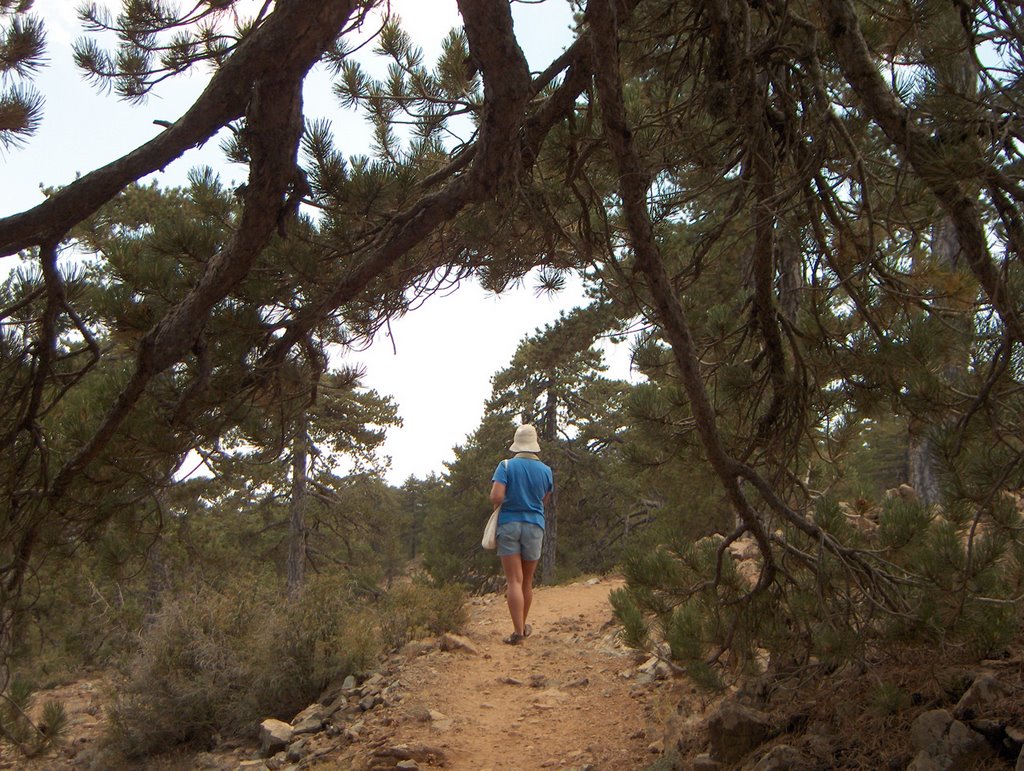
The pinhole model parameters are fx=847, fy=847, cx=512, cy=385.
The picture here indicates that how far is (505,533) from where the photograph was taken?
5.98 meters

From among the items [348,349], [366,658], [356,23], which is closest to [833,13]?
[356,23]

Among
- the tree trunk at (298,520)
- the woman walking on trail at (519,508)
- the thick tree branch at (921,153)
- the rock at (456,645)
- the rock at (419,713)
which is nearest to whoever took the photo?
the thick tree branch at (921,153)

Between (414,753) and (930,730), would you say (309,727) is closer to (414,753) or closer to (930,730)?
(414,753)

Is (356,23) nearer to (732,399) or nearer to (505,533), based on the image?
(732,399)

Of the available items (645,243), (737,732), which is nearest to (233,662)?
(737,732)

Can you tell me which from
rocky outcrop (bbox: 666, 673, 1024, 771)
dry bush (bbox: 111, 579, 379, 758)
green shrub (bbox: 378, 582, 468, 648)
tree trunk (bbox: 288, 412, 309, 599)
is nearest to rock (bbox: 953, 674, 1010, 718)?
rocky outcrop (bbox: 666, 673, 1024, 771)

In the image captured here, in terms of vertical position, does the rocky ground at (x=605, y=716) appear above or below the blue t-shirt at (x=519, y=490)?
below

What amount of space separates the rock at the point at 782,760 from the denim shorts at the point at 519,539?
9.21 ft

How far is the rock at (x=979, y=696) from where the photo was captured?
2.83 m

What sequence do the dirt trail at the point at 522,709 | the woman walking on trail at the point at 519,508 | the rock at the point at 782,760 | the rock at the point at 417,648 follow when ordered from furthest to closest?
1. the rock at the point at 417,648
2. the woman walking on trail at the point at 519,508
3. the dirt trail at the point at 522,709
4. the rock at the point at 782,760

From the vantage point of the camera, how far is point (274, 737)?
6156 millimetres

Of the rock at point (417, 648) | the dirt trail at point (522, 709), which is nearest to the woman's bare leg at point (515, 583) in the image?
the dirt trail at point (522, 709)

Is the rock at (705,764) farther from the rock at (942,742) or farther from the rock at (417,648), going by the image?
the rock at (417,648)

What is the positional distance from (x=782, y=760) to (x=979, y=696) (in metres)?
0.76
